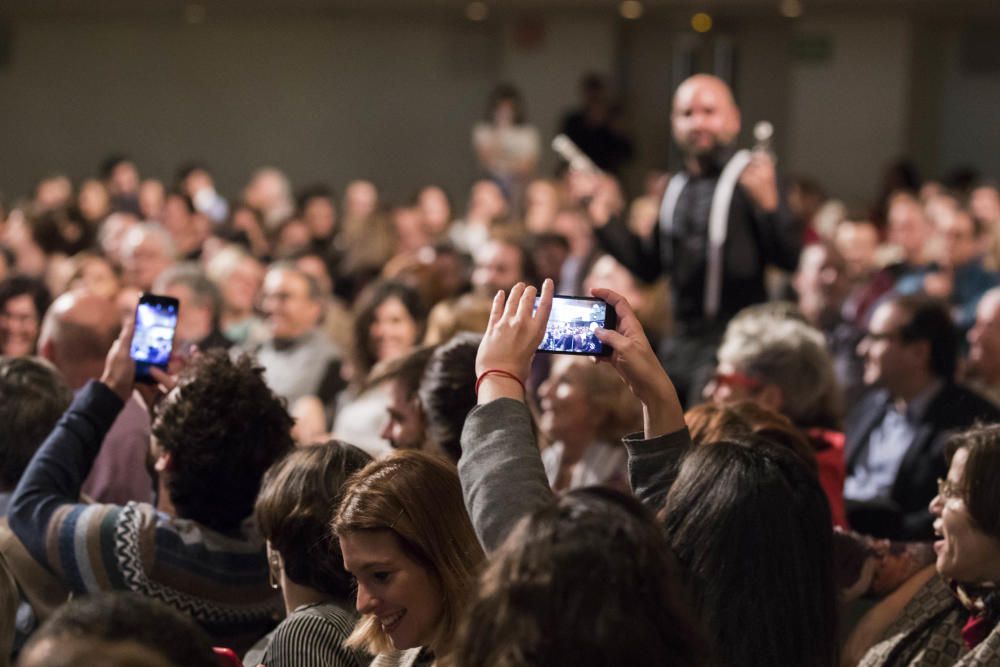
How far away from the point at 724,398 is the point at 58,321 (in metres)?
1.78

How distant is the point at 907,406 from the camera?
15.3 feet

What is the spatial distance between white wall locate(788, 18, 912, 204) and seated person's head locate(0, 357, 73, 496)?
11.0 metres

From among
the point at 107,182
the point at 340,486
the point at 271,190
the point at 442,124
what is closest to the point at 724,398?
the point at 340,486

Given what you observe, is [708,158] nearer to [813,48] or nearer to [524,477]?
[524,477]

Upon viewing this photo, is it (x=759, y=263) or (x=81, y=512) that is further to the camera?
(x=759, y=263)

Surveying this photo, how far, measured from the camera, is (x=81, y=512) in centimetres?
272

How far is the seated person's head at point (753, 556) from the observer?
198 centimetres

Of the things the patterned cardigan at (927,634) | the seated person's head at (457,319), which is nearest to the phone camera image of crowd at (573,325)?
the patterned cardigan at (927,634)

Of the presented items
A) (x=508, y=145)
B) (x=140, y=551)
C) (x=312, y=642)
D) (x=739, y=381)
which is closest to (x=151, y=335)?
(x=140, y=551)

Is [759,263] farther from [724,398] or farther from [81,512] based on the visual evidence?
[81,512]

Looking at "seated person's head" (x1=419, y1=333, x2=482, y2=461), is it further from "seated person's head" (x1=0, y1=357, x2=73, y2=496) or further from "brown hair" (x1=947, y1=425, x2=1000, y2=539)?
"brown hair" (x1=947, y1=425, x2=1000, y2=539)

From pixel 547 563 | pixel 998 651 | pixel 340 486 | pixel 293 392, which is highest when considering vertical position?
pixel 547 563

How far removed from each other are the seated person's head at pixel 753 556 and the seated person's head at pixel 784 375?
1.75 m

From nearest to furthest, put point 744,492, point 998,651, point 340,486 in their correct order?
1. point 744,492
2. point 998,651
3. point 340,486
